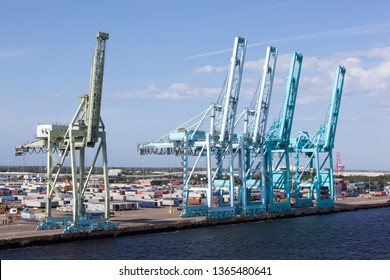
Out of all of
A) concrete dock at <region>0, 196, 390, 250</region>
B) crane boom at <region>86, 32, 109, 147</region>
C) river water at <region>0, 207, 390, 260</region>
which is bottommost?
river water at <region>0, 207, 390, 260</region>

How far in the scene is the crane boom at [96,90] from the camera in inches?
1842

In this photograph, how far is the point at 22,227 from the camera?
161 ft

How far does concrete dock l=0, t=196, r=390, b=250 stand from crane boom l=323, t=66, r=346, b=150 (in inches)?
369

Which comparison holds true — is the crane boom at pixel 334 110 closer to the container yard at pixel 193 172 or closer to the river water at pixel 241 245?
the container yard at pixel 193 172

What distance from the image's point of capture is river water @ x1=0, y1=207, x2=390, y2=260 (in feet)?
125

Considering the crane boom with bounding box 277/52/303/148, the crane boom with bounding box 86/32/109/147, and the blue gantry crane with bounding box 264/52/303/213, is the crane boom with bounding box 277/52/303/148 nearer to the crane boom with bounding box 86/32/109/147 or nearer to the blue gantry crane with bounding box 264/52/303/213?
the blue gantry crane with bounding box 264/52/303/213

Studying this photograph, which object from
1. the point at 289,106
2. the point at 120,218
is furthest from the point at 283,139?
the point at 120,218

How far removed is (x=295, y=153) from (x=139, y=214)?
25.4m

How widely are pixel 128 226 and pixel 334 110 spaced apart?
39.1 metres

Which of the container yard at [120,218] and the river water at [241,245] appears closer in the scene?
the river water at [241,245]

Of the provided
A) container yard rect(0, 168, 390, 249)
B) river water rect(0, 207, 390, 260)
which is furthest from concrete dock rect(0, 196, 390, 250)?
river water rect(0, 207, 390, 260)

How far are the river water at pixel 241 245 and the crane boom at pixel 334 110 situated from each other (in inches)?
812

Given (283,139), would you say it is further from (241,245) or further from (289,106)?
(241,245)

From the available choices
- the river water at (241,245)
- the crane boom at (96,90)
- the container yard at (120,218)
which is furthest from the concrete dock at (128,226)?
the crane boom at (96,90)
